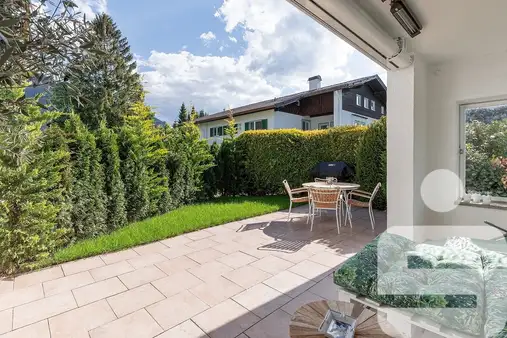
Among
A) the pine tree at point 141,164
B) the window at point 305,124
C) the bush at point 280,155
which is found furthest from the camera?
the window at point 305,124

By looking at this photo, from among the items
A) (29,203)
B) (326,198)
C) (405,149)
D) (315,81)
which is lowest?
(326,198)

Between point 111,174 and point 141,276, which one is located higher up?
point 111,174

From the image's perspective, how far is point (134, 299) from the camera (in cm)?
269

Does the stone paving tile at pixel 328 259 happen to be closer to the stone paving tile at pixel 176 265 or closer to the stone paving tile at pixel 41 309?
the stone paving tile at pixel 176 265

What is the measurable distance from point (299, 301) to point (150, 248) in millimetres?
2614

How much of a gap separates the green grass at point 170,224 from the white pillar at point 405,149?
10.8 ft

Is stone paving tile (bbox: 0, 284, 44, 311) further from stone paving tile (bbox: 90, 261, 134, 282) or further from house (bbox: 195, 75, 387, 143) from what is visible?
house (bbox: 195, 75, 387, 143)

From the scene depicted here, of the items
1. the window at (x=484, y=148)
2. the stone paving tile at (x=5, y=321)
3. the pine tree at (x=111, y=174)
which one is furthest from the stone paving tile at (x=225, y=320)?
the window at (x=484, y=148)

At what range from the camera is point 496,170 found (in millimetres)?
4211

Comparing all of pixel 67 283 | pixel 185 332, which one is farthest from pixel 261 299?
pixel 67 283

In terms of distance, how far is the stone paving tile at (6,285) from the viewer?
2875 millimetres

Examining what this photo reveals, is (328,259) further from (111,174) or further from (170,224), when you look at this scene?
(111,174)

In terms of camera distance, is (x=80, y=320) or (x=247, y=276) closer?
(x=80, y=320)

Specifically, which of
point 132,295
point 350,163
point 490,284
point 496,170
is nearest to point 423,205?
point 496,170
